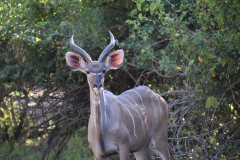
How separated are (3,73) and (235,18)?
372 cm

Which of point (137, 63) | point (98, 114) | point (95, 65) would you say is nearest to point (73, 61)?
point (95, 65)

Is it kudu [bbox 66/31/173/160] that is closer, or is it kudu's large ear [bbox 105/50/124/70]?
kudu [bbox 66/31/173/160]

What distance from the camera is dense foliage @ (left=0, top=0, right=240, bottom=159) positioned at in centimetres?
350

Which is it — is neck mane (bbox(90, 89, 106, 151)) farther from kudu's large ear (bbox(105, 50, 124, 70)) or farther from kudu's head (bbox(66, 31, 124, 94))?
kudu's large ear (bbox(105, 50, 124, 70))

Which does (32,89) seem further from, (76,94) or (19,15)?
(19,15)

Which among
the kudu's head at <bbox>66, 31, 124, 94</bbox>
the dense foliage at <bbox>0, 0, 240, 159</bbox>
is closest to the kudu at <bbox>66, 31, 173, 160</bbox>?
the kudu's head at <bbox>66, 31, 124, 94</bbox>

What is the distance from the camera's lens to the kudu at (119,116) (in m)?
2.99

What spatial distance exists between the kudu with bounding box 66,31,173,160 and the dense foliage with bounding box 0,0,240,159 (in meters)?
→ 0.30

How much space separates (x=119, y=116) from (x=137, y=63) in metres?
1.38

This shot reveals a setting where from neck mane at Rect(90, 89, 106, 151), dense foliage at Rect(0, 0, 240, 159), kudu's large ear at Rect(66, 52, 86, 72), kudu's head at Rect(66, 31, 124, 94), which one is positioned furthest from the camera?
dense foliage at Rect(0, 0, 240, 159)

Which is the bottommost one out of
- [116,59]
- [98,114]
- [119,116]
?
[119,116]

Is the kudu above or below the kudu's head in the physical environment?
below

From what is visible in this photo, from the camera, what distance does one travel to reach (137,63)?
4457mm

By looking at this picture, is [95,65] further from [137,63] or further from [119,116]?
[137,63]
